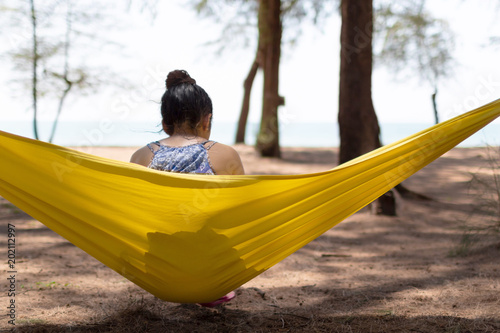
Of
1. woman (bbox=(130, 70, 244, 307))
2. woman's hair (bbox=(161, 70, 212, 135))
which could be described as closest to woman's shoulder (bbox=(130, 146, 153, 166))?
woman (bbox=(130, 70, 244, 307))

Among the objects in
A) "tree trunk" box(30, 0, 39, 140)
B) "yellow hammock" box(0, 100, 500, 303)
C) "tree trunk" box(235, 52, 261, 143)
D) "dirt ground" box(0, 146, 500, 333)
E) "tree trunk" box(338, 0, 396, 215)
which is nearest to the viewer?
"yellow hammock" box(0, 100, 500, 303)

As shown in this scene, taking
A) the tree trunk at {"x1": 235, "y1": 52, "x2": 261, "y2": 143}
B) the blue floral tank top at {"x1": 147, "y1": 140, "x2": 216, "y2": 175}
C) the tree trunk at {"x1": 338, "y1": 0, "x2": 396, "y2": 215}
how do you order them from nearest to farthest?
1. the blue floral tank top at {"x1": 147, "y1": 140, "x2": 216, "y2": 175}
2. the tree trunk at {"x1": 338, "y1": 0, "x2": 396, "y2": 215}
3. the tree trunk at {"x1": 235, "y1": 52, "x2": 261, "y2": 143}

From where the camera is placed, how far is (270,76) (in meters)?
8.49

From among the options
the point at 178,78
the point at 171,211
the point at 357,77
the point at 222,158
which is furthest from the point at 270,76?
the point at 171,211

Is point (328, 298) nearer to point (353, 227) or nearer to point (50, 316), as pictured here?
point (50, 316)

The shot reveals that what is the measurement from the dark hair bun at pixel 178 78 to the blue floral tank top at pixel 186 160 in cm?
26

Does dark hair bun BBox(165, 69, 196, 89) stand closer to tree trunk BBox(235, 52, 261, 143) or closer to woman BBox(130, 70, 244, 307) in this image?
woman BBox(130, 70, 244, 307)

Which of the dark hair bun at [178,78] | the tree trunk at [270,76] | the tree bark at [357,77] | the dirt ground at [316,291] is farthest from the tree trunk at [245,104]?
the dark hair bun at [178,78]

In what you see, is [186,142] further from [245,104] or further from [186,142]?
[245,104]

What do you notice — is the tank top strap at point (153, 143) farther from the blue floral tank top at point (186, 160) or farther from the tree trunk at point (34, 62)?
the tree trunk at point (34, 62)

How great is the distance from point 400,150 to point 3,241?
2994 mm

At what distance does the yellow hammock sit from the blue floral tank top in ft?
0.46

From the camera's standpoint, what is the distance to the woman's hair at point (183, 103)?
5.88 ft

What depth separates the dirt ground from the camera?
1.93 metres
